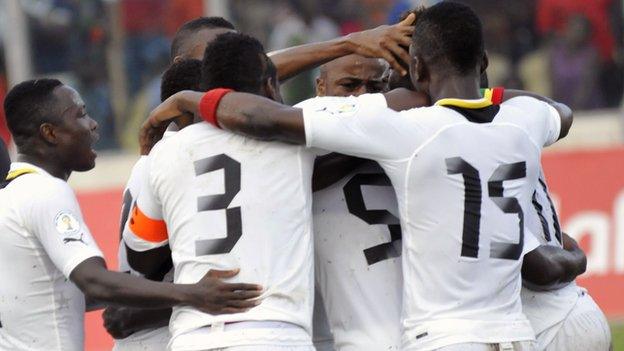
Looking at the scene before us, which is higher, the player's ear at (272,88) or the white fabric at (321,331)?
the player's ear at (272,88)

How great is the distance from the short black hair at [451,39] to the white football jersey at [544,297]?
73cm

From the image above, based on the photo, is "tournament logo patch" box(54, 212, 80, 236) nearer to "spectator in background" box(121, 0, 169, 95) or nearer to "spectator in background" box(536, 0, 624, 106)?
"spectator in background" box(536, 0, 624, 106)

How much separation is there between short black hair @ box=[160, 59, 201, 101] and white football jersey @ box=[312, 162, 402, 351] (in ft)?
3.33

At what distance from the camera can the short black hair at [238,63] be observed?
571 cm

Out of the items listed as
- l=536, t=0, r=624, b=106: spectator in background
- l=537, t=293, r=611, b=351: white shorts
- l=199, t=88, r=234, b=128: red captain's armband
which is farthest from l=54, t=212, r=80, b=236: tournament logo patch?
l=536, t=0, r=624, b=106: spectator in background

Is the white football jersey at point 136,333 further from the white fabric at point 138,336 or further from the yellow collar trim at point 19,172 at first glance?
the yellow collar trim at point 19,172

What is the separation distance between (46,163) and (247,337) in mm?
1486

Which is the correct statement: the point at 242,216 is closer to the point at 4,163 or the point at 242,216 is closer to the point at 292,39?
the point at 4,163

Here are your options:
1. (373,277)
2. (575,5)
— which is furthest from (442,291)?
(575,5)

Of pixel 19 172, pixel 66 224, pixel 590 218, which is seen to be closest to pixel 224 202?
pixel 66 224

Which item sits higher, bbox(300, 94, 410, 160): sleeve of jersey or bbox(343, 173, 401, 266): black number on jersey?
bbox(300, 94, 410, 160): sleeve of jersey

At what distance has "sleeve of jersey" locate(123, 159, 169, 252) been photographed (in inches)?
229

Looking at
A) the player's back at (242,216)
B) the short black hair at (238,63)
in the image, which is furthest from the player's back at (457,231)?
the short black hair at (238,63)

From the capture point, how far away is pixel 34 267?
20.1 ft
